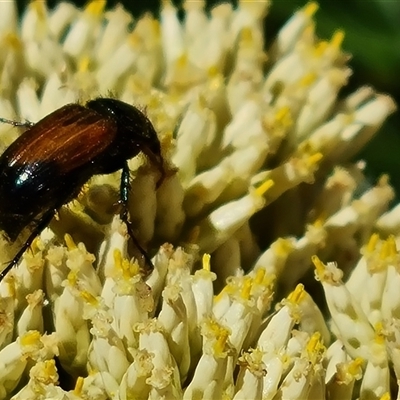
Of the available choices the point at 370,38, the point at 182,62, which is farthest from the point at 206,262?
the point at 370,38

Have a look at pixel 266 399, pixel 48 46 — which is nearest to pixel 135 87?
pixel 48 46

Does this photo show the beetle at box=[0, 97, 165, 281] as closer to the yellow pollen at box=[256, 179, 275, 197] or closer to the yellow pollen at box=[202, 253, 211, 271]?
the yellow pollen at box=[202, 253, 211, 271]

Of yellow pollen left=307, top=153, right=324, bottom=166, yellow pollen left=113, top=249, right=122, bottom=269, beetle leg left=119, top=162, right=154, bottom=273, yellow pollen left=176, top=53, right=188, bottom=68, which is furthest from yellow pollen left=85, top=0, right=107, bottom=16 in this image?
yellow pollen left=113, top=249, right=122, bottom=269

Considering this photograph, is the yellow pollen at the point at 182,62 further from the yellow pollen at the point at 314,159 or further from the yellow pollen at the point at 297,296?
the yellow pollen at the point at 297,296

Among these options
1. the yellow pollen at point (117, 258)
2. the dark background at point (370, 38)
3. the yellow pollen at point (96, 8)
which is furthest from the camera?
the dark background at point (370, 38)

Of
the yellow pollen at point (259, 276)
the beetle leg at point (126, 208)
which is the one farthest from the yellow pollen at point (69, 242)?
the yellow pollen at point (259, 276)

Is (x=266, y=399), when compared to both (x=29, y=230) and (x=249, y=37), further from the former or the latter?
(x=249, y=37)

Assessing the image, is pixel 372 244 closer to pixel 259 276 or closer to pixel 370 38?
pixel 259 276
